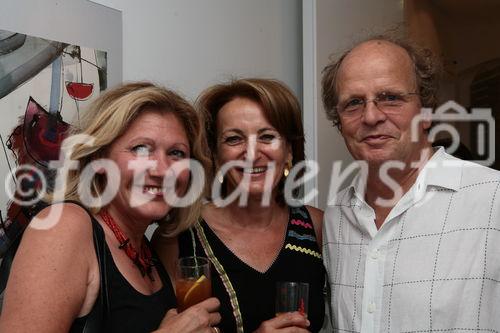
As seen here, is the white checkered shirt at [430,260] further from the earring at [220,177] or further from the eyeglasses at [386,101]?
the earring at [220,177]

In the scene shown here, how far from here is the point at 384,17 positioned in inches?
106

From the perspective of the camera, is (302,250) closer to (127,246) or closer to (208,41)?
(127,246)

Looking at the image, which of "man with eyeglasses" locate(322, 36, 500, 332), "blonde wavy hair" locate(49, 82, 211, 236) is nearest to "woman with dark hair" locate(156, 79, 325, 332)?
"man with eyeglasses" locate(322, 36, 500, 332)

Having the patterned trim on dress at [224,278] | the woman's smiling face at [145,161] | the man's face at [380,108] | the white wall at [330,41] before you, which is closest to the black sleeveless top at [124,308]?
the woman's smiling face at [145,161]

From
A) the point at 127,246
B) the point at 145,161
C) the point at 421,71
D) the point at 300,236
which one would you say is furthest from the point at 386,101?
the point at 127,246

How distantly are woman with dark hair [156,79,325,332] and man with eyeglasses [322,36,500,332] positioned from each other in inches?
6.4

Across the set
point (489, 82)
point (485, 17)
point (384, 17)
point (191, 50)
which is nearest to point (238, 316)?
point (191, 50)

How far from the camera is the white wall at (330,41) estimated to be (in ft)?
7.20

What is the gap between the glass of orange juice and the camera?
1153 millimetres

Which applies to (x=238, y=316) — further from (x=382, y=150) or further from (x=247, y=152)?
(x=382, y=150)

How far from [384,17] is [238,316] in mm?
1963

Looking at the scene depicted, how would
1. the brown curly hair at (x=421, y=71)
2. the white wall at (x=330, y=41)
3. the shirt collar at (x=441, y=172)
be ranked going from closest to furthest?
the shirt collar at (x=441, y=172) → the brown curly hair at (x=421, y=71) → the white wall at (x=330, y=41)

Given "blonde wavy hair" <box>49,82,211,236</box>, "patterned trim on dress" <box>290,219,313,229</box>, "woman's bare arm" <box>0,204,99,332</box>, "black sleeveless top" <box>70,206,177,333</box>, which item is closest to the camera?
"woman's bare arm" <box>0,204,99,332</box>

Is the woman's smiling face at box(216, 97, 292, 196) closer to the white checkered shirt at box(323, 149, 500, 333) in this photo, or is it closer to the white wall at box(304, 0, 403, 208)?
the white checkered shirt at box(323, 149, 500, 333)
